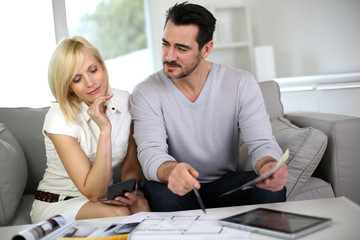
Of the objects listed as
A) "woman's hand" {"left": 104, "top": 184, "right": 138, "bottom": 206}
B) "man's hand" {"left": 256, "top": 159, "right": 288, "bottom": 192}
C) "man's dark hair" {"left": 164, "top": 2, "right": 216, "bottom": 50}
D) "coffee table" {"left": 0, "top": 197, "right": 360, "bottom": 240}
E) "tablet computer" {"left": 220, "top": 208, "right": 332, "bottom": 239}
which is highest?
"man's dark hair" {"left": 164, "top": 2, "right": 216, "bottom": 50}

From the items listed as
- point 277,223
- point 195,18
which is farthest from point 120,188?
point 195,18

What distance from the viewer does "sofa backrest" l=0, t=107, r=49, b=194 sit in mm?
2168

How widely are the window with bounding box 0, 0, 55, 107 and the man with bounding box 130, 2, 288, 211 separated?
2213mm

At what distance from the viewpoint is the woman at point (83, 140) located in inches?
67.9

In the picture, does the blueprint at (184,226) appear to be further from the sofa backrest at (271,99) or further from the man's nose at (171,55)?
the sofa backrest at (271,99)

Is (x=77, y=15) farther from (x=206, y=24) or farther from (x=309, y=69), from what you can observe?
(x=206, y=24)

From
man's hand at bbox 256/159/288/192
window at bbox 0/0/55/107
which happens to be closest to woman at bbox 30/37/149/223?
man's hand at bbox 256/159/288/192

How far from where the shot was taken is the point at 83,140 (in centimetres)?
183

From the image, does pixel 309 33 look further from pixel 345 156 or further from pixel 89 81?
pixel 89 81

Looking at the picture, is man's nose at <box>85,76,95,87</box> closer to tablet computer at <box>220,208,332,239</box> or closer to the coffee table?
the coffee table

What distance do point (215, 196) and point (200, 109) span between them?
376 mm

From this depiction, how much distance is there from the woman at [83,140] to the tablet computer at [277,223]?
21.6 inches

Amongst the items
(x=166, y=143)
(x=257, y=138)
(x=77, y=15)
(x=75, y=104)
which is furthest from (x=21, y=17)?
(x=257, y=138)

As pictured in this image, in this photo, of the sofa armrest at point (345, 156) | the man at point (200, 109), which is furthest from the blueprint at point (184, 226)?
the sofa armrest at point (345, 156)
